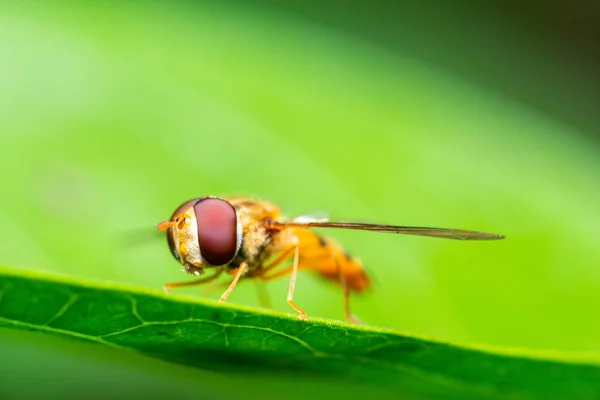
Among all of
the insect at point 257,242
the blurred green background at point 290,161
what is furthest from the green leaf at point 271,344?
the insect at point 257,242

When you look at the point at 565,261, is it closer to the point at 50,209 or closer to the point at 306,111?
the point at 306,111

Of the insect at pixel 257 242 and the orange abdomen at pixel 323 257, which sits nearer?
the insect at pixel 257 242

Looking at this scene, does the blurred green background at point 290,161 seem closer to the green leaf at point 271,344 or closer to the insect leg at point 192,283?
the insect leg at point 192,283

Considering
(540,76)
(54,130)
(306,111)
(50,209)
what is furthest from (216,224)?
(540,76)

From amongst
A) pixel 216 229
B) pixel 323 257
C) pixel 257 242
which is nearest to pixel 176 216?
pixel 216 229

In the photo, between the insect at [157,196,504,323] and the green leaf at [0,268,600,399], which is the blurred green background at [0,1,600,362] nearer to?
the insect at [157,196,504,323]

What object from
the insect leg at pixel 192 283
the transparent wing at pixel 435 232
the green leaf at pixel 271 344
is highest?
the transparent wing at pixel 435 232
